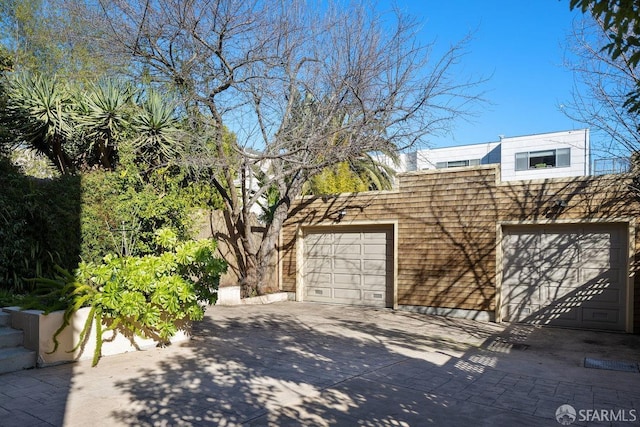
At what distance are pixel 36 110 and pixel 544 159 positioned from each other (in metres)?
19.8

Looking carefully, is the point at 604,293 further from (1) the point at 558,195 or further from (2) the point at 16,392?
(2) the point at 16,392

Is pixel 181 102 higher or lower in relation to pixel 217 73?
lower

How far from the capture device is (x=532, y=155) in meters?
21.2

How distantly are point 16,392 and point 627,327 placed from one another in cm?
931

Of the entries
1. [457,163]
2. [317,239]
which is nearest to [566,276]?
[317,239]

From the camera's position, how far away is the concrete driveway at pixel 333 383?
3.88 metres

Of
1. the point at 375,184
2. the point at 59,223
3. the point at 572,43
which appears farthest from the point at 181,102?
the point at 375,184

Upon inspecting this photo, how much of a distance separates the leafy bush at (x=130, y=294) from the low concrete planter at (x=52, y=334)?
0.30 ft

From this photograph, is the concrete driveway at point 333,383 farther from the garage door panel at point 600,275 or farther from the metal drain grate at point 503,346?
the garage door panel at point 600,275

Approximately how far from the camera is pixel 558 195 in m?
8.93

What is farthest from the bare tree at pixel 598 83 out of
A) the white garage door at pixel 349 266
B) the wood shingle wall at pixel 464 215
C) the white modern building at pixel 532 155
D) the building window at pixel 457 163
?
the building window at pixel 457 163

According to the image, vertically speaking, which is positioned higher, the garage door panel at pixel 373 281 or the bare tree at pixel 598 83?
the bare tree at pixel 598 83

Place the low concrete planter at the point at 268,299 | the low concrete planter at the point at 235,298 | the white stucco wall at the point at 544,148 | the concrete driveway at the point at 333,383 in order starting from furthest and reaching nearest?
the white stucco wall at the point at 544,148
the low concrete planter at the point at 268,299
the low concrete planter at the point at 235,298
the concrete driveway at the point at 333,383

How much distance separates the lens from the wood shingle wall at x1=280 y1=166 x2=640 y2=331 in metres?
8.66
